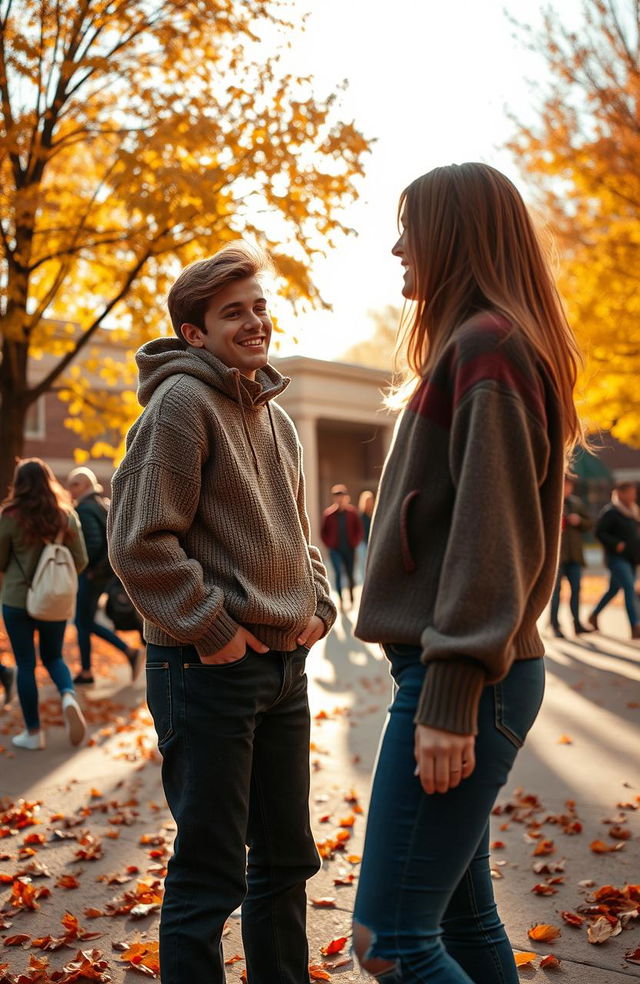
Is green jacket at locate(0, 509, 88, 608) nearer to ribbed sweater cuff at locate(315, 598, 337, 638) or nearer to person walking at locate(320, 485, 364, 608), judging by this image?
ribbed sweater cuff at locate(315, 598, 337, 638)

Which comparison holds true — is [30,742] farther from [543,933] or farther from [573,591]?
[573,591]

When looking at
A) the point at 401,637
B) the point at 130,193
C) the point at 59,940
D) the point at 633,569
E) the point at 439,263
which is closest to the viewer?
the point at 401,637

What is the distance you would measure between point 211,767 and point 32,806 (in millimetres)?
3415

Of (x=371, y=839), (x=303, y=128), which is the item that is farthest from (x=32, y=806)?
(x=303, y=128)

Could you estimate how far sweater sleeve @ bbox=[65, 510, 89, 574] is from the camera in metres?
7.51

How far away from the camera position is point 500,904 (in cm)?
396

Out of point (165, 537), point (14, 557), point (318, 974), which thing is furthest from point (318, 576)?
point (14, 557)

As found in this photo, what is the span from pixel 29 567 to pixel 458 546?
19.4ft

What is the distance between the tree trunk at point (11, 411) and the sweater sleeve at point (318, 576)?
9752mm

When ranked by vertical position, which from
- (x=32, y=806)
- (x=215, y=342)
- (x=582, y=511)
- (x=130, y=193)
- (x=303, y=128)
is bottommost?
(x=32, y=806)

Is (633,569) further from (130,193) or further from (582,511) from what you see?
(130,193)

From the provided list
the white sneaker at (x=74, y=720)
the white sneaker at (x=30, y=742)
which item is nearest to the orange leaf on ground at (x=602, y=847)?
the white sneaker at (x=74, y=720)

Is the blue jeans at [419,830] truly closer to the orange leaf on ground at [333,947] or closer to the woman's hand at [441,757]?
the woman's hand at [441,757]

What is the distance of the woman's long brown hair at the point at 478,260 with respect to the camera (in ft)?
6.91
